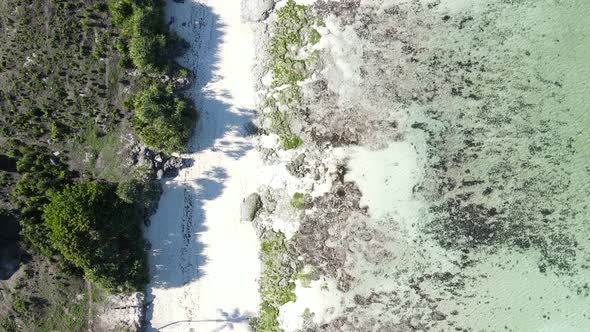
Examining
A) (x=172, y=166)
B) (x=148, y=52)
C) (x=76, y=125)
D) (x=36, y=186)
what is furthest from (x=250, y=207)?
(x=36, y=186)

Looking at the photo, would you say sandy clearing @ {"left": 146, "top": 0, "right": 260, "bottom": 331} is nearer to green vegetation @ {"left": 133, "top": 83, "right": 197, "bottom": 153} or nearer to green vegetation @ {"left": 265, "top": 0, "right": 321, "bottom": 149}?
green vegetation @ {"left": 133, "top": 83, "right": 197, "bottom": 153}

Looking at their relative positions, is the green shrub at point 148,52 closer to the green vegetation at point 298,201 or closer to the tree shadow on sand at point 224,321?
the green vegetation at point 298,201

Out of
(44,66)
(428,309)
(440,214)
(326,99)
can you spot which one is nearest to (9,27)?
(44,66)

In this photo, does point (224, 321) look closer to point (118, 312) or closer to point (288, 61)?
point (118, 312)

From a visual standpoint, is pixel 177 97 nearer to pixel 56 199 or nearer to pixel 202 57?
pixel 202 57

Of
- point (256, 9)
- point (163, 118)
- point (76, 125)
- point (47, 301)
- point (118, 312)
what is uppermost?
point (256, 9)
